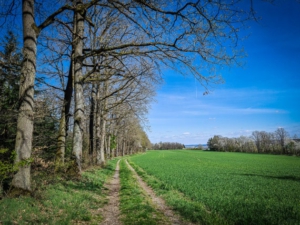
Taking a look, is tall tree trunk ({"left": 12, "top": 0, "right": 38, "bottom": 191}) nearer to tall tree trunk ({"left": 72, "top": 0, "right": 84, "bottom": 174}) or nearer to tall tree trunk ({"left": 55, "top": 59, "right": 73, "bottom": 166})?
tall tree trunk ({"left": 72, "top": 0, "right": 84, "bottom": 174})

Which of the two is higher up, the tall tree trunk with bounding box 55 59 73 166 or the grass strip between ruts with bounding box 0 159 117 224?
the tall tree trunk with bounding box 55 59 73 166

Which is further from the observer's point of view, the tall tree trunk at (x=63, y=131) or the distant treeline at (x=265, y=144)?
the distant treeline at (x=265, y=144)

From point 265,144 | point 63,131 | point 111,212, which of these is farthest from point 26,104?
point 265,144

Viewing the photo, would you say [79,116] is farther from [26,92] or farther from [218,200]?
[218,200]

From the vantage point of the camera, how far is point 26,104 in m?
6.54

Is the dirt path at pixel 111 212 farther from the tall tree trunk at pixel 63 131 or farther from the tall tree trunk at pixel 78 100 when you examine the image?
the tall tree trunk at pixel 63 131

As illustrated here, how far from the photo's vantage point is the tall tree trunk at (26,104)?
616cm

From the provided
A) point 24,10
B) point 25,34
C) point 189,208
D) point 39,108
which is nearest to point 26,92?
point 25,34

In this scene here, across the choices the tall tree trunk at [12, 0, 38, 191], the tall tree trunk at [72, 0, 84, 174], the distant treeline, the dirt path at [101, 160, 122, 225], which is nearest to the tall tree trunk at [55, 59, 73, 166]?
the tall tree trunk at [72, 0, 84, 174]

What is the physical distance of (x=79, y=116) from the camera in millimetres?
10469

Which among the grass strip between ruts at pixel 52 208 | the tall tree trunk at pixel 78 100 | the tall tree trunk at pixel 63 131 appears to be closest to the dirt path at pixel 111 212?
the grass strip between ruts at pixel 52 208

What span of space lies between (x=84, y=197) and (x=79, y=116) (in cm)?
439

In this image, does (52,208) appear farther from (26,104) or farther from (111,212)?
(26,104)

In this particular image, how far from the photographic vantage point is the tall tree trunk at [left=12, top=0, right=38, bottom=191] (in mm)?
6164
